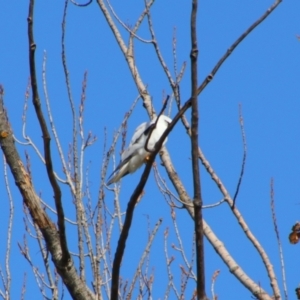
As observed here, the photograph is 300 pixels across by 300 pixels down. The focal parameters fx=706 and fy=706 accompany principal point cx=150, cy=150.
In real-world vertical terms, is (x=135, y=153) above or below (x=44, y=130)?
above

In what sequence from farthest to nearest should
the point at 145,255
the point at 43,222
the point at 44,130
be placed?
the point at 145,255
the point at 43,222
the point at 44,130

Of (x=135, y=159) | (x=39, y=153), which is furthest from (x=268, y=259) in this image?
(x=135, y=159)

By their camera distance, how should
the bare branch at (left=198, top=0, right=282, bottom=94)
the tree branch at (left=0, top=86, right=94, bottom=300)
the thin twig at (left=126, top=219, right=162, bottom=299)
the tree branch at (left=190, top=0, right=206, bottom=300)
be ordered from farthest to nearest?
the thin twig at (left=126, top=219, right=162, bottom=299) < the tree branch at (left=0, top=86, right=94, bottom=300) < the bare branch at (left=198, top=0, right=282, bottom=94) < the tree branch at (left=190, top=0, right=206, bottom=300)

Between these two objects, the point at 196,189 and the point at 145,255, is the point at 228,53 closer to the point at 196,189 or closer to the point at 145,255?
the point at 196,189

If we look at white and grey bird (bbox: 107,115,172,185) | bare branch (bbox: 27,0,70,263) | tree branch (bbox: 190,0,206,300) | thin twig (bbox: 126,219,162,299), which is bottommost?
tree branch (bbox: 190,0,206,300)

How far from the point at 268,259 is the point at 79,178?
1975mm

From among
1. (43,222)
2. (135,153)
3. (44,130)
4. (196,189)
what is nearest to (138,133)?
(135,153)

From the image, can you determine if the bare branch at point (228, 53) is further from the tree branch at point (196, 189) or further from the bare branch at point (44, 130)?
the bare branch at point (44, 130)

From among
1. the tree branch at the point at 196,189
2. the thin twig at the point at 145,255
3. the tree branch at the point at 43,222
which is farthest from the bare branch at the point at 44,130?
the thin twig at the point at 145,255

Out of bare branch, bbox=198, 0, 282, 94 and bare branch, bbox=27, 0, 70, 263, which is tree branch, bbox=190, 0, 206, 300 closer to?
bare branch, bbox=198, 0, 282, 94

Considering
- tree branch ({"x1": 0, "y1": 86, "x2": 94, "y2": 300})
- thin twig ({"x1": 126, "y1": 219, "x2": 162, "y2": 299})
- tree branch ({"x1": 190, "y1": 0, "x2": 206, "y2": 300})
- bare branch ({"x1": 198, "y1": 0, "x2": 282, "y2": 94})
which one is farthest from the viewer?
thin twig ({"x1": 126, "y1": 219, "x2": 162, "y2": 299})

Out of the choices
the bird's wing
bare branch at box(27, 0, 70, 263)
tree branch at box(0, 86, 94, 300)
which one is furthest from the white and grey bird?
bare branch at box(27, 0, 70, 263)

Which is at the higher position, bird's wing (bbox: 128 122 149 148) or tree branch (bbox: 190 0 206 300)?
bird's wing (bbox: 128 122 149 148)

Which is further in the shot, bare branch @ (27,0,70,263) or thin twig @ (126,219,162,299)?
thin twig @ (126,219,162,299)
